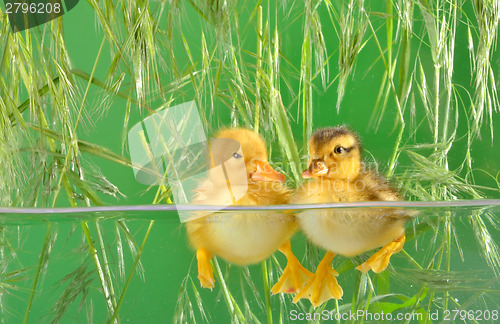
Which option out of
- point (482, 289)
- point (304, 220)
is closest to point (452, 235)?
point (482, 289)

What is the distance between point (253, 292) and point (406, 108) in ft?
2.19

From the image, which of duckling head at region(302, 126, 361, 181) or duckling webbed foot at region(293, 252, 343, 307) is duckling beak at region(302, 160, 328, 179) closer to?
duckling head at region(302, 126, 361, 181)

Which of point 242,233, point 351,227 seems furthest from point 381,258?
point 242,233

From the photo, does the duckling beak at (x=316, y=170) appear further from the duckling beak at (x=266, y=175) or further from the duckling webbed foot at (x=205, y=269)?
the duckling webbed foot at (x=205, y=269)

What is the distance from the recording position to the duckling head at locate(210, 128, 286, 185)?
0.68m

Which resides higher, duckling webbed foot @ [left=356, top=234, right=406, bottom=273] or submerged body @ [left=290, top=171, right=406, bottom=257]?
submerged body @ [left=290, top=171, right=406, bottom=257]

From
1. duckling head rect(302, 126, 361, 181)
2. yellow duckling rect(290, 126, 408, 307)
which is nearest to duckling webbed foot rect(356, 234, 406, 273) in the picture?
yellow duckling rect(290, 126, 408, 307)

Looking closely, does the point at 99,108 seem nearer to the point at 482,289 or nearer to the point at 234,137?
the point at 234,137

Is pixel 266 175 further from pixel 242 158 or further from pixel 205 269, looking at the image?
pixel 205 269

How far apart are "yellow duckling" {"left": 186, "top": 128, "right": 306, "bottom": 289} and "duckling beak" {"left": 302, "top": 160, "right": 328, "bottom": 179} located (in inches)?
1.5

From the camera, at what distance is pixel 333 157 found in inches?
26.7

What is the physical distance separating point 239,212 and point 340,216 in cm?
12

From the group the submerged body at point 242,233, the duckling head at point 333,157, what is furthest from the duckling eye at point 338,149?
the submerged body at point 242,233

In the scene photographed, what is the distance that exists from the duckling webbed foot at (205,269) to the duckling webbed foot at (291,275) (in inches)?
3.2
